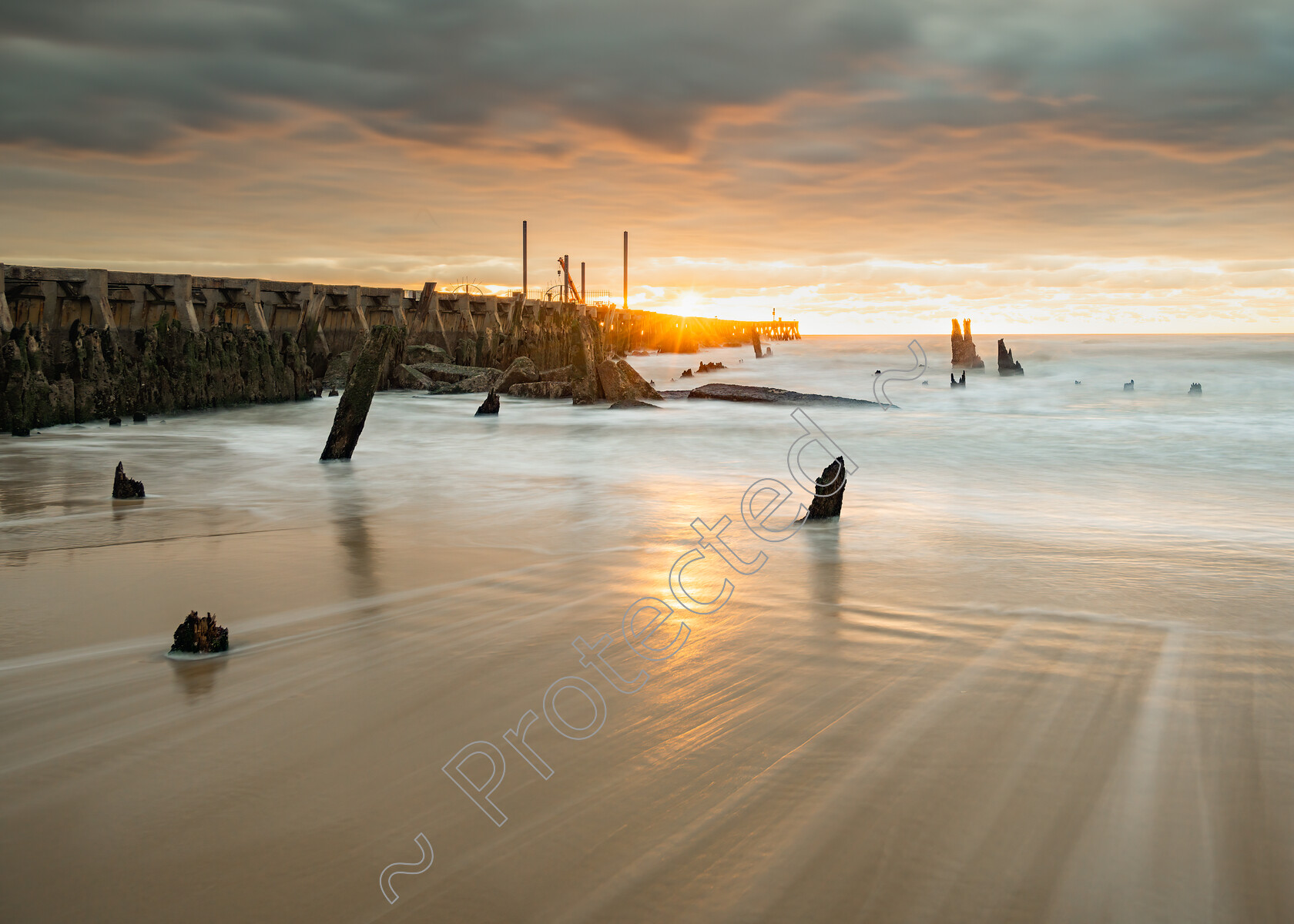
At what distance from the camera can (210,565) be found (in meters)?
5.11

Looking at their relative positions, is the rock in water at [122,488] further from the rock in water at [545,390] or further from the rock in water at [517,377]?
the rock in water at [517,377]

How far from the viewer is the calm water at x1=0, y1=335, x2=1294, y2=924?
2.10 metres

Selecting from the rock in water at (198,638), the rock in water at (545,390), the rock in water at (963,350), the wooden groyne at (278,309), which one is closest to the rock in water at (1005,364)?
the rock in water at (963,350)

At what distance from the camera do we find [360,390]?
9844 mm

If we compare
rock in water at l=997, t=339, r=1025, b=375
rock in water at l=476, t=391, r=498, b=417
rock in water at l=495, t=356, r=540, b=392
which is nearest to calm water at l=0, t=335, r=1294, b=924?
rock in water at l=476, t=391, r=498, b=417

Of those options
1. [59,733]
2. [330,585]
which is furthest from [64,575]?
[59,733]

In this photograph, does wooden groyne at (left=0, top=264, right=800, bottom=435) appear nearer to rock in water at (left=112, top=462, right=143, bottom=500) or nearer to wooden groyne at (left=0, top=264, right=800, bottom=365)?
wooden groyne at (left=0, top=264, right=800, bottom=365)

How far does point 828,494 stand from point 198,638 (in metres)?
4.61

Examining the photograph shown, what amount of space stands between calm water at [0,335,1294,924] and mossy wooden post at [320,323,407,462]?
8.98 ft

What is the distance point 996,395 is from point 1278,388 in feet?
35.4

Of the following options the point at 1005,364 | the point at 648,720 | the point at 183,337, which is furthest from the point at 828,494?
the point at 1005,364

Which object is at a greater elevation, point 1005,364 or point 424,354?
point 424,354

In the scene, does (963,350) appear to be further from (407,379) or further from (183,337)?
(183,337)

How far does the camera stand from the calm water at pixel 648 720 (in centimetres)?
210
